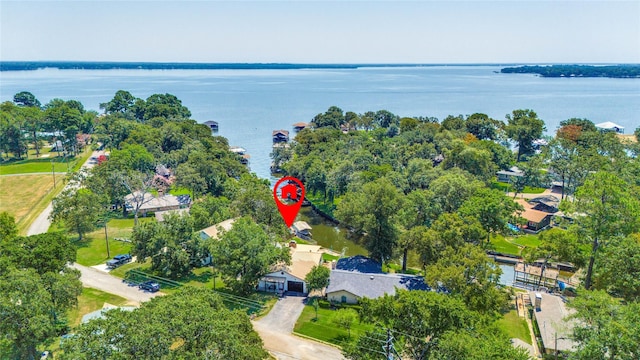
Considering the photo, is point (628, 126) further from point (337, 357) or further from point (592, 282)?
point (337, 357)

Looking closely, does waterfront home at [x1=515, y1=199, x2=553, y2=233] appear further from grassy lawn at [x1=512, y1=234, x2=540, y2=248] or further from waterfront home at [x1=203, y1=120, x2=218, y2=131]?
waterfront home at [x1=203, y1=120, x2=218, y2=131]

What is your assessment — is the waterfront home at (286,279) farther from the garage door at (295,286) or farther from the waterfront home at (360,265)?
the waterfront home at (360,265)

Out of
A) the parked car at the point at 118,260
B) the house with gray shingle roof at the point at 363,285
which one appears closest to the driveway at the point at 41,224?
the parked car at the point at 118,260

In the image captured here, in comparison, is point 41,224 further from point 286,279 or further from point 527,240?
point 527,240

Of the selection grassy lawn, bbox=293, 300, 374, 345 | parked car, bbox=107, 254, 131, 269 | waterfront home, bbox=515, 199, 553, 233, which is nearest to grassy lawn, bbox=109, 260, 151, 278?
parked car, bbox=107, 254, 131, 269

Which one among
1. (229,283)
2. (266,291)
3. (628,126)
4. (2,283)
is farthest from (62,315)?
(628,126)

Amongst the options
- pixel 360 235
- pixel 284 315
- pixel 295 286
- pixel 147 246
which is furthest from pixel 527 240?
pixel 147 246
